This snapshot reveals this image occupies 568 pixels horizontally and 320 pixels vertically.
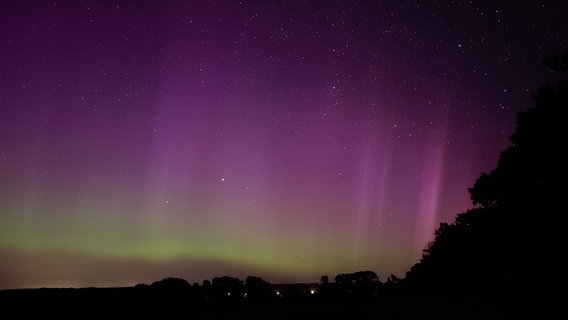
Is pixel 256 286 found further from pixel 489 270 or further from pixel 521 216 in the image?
pixel 521 216

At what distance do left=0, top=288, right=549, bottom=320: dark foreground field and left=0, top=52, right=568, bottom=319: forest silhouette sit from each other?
3 cm

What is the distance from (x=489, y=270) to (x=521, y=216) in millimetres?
2100

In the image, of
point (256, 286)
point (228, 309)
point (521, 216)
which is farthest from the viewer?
point (256, 286)

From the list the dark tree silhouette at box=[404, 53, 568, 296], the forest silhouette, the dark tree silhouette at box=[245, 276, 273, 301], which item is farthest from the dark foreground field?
the dark tree silhouette at box=[245, 276, 273, 301]

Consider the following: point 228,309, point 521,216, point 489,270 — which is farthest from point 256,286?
point 521,216

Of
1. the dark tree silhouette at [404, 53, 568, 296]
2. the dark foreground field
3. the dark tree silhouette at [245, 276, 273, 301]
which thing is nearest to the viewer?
the dark foreground field

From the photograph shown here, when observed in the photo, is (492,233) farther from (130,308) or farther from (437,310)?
(130,308)

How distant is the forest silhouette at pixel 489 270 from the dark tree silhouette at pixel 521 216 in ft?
0.10

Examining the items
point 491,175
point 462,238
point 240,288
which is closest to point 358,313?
point 462,238

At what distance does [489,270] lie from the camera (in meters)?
17.3

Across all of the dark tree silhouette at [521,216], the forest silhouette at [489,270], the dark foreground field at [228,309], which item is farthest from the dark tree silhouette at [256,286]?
the dark tree silhouette at [521,216]

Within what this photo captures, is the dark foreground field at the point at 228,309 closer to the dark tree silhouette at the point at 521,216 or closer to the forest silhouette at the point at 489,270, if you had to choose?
the forest silhouette at the point at 489,270

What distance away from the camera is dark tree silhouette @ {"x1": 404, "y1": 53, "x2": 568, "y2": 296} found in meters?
15.9

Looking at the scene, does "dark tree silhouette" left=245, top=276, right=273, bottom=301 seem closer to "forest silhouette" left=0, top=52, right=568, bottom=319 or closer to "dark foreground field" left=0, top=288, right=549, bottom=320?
"forest silhouette" left=0, top=52, right=568, bottom=319
